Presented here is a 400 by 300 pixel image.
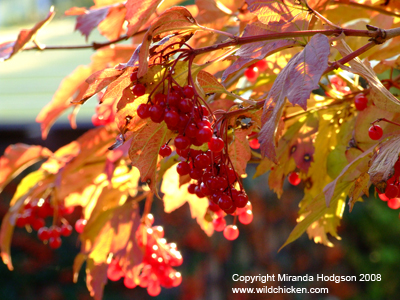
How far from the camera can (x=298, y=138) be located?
0.77 meters

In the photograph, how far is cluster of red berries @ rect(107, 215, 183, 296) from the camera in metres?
1.00

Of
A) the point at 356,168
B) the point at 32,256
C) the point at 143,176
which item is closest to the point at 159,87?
the point at 143,176

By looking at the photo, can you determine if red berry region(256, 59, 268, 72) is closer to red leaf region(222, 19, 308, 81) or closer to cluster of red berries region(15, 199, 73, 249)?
red leaf region(222, 19, 308, 81)

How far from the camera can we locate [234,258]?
308 centimetres

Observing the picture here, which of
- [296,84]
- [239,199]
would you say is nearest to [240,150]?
[239,199]

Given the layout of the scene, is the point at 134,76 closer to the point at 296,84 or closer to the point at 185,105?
the point at 185,105

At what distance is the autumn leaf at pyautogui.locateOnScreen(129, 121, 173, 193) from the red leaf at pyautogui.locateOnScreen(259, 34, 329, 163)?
0.46 ft

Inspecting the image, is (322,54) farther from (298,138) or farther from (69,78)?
(69,78)

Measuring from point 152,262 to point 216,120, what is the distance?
553mm

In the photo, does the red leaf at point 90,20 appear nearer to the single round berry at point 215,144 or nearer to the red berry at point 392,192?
the single round berry at point 215,144

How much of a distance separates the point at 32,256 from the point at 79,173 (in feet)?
7.87

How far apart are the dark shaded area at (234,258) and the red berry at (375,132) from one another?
2.35 meters

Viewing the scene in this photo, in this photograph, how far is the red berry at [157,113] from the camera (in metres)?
0.49

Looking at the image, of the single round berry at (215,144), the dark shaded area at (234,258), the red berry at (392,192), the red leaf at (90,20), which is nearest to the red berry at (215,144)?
the single round berry at (215,144)
